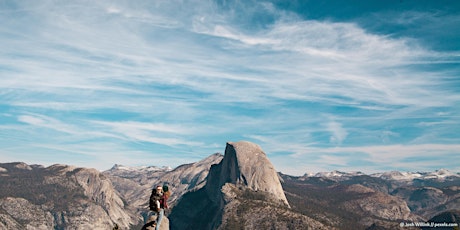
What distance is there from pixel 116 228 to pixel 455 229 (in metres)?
89.6

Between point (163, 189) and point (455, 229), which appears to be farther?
point (455, 229)

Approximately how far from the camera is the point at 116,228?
180ft

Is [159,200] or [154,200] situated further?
[159,200]

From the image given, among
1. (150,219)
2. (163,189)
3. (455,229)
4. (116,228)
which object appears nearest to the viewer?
(163,189)

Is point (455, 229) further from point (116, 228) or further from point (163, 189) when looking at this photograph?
point (163, 189)

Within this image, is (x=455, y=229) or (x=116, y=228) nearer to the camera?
(x=116, y=228)

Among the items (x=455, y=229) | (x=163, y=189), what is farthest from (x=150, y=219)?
(x=455, y=229)

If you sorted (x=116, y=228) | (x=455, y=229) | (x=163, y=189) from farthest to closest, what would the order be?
(x=455, y=229), (x=116, y=228), (x=163, y=189)

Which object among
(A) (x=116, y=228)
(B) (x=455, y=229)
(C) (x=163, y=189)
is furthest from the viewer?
(B) (x=455, y=229)

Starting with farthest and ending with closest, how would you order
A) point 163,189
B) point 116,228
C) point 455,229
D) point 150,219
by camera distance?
1. point 455,229
2. point 116,228
3. point 150,219
4. point 163,189

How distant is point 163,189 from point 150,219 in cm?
740

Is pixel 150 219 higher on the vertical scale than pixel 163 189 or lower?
lower

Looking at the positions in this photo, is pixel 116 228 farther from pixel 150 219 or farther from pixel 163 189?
pixel 163 189

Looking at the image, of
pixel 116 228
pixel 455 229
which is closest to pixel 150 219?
pixel 116 228
